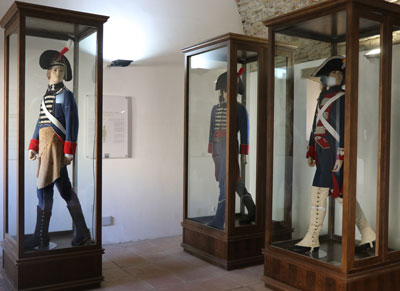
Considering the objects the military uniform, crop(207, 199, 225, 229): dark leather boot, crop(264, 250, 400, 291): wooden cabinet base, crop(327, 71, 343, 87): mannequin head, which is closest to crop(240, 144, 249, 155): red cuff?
crop(207, 199, 225, 229): dark leather boot

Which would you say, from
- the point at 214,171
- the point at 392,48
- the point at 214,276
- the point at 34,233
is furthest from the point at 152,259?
the point at 392,48

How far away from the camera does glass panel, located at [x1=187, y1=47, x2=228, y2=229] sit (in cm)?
434

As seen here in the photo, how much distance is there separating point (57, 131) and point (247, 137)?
187 centimetres

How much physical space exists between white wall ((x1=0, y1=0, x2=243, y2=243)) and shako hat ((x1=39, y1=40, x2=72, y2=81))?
1.60 meters

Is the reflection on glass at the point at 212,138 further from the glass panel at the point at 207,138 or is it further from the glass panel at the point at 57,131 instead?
the glass panel at the point at 57,131

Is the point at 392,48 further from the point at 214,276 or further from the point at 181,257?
the point at 181,257

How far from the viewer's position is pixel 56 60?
3418mm

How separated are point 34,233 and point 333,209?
2356mm

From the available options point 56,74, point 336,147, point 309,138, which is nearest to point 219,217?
point 309,138

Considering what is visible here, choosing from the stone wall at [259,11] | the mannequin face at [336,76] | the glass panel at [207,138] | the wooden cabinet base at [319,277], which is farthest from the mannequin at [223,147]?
the stone wall at [259,11]

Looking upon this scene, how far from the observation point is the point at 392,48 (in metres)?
3.24

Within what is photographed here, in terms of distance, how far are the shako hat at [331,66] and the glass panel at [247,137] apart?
3.10 ft

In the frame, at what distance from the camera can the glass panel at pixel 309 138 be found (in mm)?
3217

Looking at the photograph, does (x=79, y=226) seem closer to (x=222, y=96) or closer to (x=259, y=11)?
(x=222, y=96)
